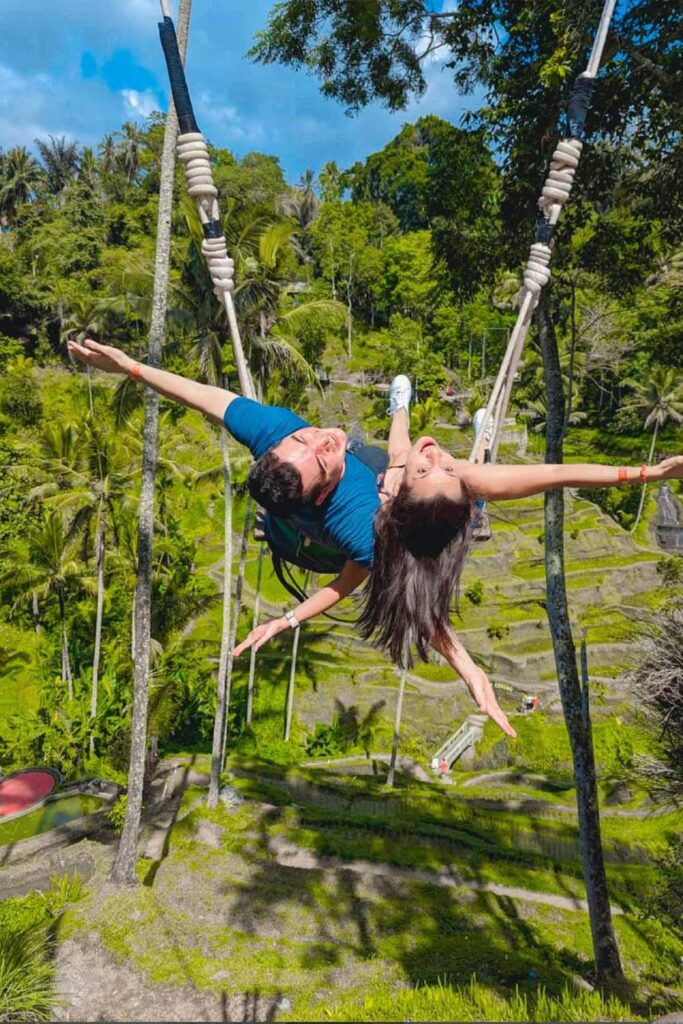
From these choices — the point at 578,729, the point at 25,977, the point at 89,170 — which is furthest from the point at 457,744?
the point at 89,170

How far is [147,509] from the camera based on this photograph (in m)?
7.59

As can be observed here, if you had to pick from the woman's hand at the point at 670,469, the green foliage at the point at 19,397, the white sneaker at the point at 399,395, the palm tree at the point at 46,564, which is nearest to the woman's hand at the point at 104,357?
the white sneaker at the point at 399,395

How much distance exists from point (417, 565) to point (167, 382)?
45.5 inches

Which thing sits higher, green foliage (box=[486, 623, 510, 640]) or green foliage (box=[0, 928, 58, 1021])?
green foliage (box=[486, 623, 510, 640])

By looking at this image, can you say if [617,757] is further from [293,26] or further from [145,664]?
[293,26]

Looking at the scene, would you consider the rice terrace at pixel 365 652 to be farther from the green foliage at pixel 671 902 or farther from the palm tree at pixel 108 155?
the palm tree at pixel 108 155

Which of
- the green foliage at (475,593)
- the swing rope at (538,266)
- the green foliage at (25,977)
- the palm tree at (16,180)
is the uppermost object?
the palm tree at (16,180)

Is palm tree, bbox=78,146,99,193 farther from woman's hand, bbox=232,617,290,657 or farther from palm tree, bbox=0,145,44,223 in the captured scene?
woman's hand, bbox=232,617,290,657

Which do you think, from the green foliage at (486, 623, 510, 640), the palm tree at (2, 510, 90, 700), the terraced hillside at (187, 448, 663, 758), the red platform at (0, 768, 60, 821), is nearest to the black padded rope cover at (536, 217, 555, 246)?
the terraced hillside at (187, 448, 663, 758)

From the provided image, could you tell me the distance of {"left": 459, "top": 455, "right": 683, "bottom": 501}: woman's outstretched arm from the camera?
6.09 ft

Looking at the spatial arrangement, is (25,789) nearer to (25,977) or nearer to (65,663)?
(65,663)

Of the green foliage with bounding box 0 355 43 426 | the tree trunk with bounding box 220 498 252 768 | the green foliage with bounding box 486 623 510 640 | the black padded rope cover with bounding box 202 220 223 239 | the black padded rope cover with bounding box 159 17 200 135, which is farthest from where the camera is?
the green foliage with bounding box 0 355 43 426

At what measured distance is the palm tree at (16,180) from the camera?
3569cm

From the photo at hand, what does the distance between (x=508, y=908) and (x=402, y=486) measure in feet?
27.3
